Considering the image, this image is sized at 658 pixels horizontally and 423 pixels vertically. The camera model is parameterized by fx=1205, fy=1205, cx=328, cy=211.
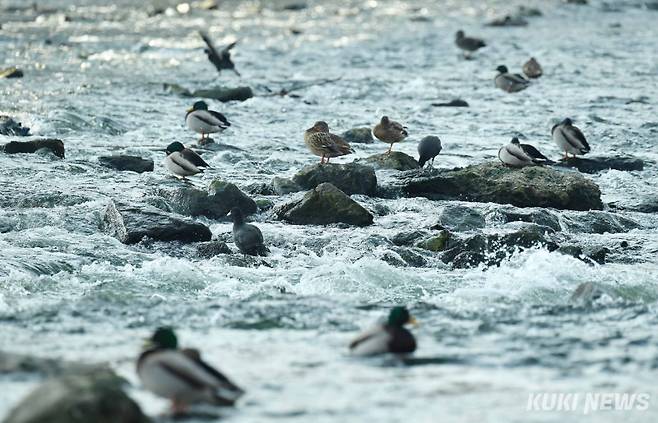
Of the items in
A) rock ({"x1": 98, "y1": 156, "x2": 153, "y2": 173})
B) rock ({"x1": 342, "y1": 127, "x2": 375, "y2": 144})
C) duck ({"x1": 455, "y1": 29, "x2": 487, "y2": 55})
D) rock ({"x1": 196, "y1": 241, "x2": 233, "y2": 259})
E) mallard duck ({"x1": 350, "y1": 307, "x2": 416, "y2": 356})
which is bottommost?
duck ({"x1": 455, "y1": 29, "x2": 487, "y2": 55})

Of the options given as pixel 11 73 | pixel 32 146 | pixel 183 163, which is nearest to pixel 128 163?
pixel 183 163

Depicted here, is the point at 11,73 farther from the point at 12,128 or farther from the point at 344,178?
the point at 344,178

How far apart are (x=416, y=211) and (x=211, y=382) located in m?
6.96

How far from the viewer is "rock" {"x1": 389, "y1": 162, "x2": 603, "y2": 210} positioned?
521 inches

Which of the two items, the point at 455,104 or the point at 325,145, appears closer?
the point at 325,145

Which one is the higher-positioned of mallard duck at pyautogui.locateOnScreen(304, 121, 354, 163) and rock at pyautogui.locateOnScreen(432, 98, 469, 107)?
mallard duck at pyautogui.locateOnScreen(304, 121, 354, 163)

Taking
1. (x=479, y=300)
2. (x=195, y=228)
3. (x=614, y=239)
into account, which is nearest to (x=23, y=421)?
(x=479, y=300)

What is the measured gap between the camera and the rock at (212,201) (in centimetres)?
1288

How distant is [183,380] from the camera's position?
20.6 feet

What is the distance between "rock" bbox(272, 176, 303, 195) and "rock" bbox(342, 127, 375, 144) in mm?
3814

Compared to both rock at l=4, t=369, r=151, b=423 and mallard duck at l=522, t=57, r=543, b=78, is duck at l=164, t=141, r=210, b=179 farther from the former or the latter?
mallard duck at l=522, t=57, r=543, b=78

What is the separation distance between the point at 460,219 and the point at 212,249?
9.09 ft

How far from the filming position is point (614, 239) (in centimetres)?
1201

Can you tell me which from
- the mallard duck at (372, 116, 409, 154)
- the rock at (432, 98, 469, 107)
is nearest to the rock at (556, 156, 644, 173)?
the mallard duck at (372, 116, 409, 154)
